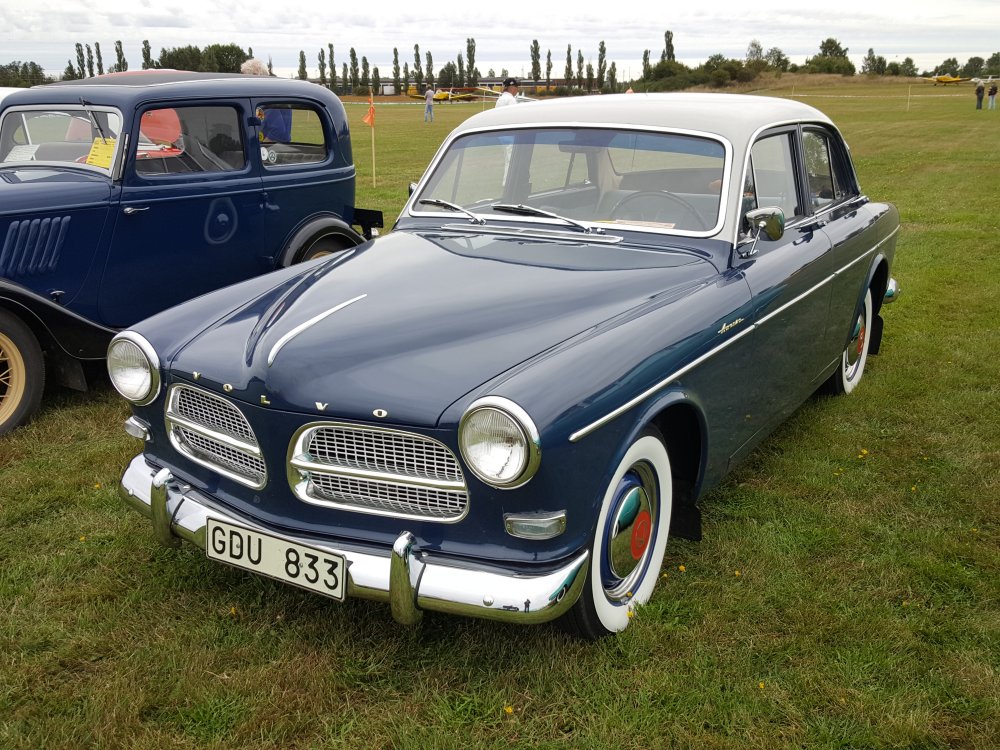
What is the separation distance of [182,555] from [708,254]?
2342mm

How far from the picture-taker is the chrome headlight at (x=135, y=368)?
3.03 metres

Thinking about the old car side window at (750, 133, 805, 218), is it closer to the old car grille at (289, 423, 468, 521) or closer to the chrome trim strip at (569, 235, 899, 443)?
the chrome trim strip at (569, 235, 899, 443)

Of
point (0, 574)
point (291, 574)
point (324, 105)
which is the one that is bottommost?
point (0, 574)

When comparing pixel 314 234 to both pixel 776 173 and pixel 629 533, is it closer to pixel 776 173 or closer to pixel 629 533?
pixel 776 173

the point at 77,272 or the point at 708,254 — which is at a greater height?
the point at 708,254

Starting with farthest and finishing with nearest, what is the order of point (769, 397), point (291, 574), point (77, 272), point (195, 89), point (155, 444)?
point (195, 89) < point (77, 272) < point (769, 397) < point (155, 444) < point (291, 574)

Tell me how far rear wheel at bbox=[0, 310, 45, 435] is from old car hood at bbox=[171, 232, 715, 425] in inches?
78.0

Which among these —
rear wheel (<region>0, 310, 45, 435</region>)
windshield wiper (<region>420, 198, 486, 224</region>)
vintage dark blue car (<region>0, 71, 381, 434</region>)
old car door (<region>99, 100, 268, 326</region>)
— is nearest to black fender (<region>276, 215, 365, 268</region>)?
vintage dark blue car (<region>0, 71, 381, 434</region>)

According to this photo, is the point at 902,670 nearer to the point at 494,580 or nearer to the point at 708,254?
the point at 494,580

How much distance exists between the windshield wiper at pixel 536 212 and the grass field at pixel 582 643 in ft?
4.30

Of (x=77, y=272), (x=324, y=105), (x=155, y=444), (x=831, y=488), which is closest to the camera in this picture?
(x=155, y=444)

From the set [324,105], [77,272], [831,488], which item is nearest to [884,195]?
[324,105]

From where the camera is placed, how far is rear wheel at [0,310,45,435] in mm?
4695

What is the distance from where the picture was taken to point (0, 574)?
3.35 m
